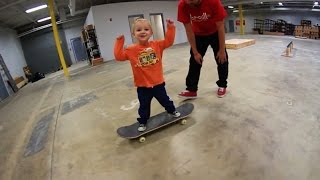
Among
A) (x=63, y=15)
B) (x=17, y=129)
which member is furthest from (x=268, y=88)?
(x=63, y=15)

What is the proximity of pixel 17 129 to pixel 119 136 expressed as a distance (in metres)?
1.97

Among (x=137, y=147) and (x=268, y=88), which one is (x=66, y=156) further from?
(x=268, y=88)

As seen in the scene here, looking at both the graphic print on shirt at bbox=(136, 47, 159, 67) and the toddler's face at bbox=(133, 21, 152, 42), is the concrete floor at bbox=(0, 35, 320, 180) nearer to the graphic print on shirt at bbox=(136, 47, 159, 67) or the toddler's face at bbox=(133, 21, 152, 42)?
the graphic print on shirt at bbox=(136, 47, 159, 67)

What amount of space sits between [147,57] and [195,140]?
0.90 m

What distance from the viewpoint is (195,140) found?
2238 millimetres

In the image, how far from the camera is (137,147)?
2.26 metres

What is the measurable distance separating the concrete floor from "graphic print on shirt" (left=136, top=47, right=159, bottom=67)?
0.71 meters

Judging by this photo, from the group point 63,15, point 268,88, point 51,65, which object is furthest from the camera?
point 51,65

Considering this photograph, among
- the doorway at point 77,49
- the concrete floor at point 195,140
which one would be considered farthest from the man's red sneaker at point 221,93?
the doorway at point 77,49

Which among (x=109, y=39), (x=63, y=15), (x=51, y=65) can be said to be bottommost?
(x=51, y=65)

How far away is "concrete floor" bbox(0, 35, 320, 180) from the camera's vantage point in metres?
1.83

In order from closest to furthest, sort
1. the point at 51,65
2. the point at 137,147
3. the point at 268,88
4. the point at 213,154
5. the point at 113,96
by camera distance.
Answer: the point at 213,154, the point at 137,147, the point at 268,88, the point at 113,96, the point at 51,65

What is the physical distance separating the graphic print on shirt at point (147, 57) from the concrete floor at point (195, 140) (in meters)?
0.71

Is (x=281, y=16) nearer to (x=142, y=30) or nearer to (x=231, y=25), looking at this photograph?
(x=231, y=25)
